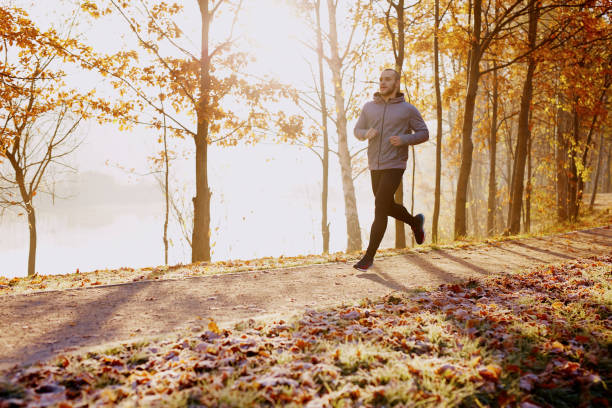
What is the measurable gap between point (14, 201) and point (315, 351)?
13662mm

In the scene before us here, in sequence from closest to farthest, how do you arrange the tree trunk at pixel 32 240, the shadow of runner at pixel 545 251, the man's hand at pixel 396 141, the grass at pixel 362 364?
the grass at pixel 362 364 < the man's hand at pixel 396 141 < the shadow of runner at pixel 545 251 < the tree trunk at pixel 32 240

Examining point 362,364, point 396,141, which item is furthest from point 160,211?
point 362,364

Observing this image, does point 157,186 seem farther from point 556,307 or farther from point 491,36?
point 556,307

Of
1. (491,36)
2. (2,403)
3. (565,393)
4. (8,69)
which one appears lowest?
(565,393)

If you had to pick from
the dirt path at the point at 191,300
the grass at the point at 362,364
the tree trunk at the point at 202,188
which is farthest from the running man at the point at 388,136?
the tree trunk at the point at 202,188

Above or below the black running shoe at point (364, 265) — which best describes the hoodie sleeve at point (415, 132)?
above

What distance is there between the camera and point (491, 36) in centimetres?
1018

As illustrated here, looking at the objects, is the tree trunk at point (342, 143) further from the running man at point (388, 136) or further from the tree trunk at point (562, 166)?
the running man at point (388, 136)

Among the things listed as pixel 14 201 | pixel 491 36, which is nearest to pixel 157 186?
pixel 14 201

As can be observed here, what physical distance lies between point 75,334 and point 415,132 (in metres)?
4.32

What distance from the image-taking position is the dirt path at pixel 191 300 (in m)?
3.15

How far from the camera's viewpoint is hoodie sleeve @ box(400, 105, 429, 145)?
5221 mm

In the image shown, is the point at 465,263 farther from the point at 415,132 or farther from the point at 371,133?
the point at 371,133

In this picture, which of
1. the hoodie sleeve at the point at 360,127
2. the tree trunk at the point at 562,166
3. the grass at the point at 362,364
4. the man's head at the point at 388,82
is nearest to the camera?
the grass at the point at 362,364
